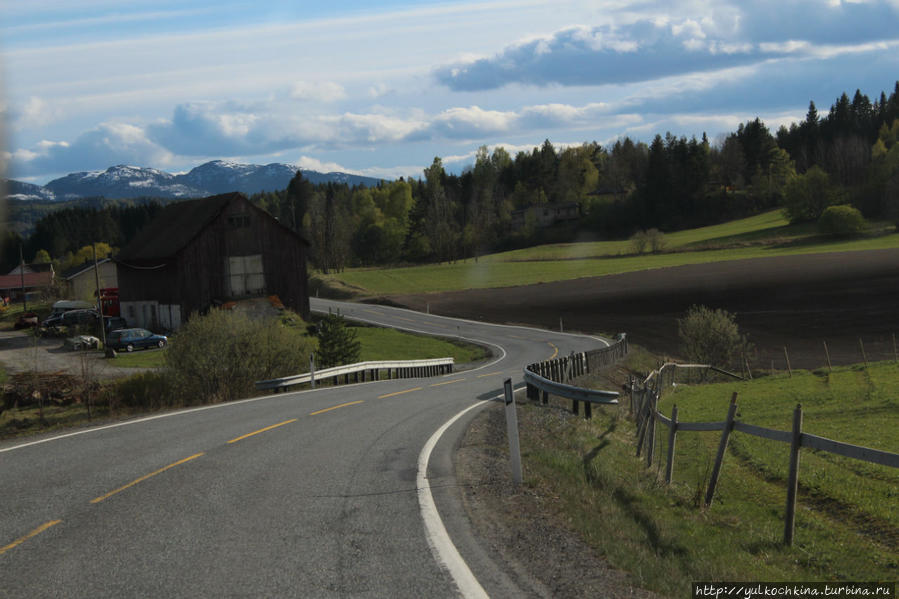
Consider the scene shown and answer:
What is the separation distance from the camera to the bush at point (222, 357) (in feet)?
73.9

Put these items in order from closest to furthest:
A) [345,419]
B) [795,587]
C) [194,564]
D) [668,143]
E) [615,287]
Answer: [194,564], [795,587], [345,419], [615,287], [668,143]

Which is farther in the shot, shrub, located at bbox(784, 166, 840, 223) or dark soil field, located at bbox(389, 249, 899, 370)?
shrub, located at bbox(784, 166, 840, 223)

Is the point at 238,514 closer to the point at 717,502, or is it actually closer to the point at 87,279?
the point at 717,502

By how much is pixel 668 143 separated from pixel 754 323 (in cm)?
9961

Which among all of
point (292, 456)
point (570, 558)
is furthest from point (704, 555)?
point (292, 456)

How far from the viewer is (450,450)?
11570 millimetres

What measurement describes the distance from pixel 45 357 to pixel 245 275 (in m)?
16.1

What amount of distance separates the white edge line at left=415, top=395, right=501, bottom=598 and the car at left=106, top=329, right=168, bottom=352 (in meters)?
42.8

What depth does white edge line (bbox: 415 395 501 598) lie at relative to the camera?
5605 mm

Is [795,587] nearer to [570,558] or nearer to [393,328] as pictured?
[570,558]

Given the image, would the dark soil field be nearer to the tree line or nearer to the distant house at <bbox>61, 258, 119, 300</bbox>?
the distant house at <bbox>61, 258, 119, 300</bbox>

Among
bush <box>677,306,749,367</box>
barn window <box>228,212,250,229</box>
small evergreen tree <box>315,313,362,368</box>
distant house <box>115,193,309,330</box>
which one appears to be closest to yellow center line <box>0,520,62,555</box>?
small evergreen tree <box>315,313,362,368</box>

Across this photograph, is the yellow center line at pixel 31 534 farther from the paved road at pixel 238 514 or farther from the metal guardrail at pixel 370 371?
the metal guardrail at pixel 370 371

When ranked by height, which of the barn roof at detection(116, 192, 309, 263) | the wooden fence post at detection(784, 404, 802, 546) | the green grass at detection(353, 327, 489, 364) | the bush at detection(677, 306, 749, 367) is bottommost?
the green grass at detection(353, 327, 489, 364)
